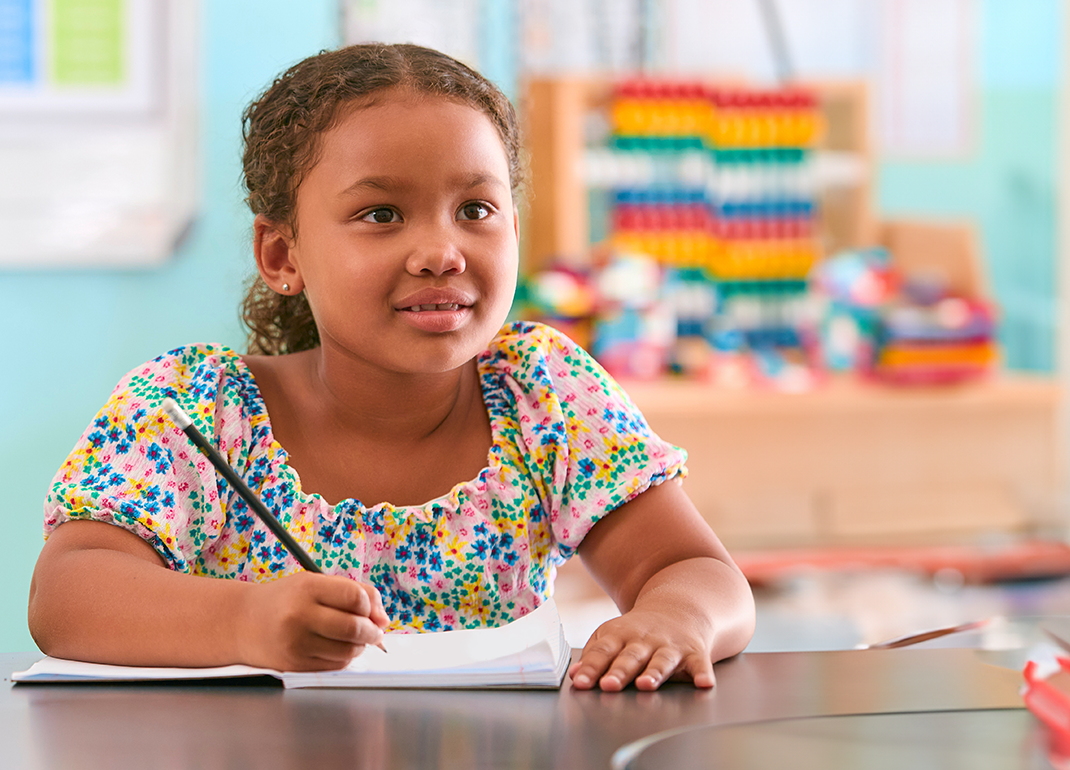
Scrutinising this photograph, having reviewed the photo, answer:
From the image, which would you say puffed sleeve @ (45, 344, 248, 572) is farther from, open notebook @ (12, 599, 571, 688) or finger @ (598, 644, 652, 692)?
finger @ (598, 644, 652, 692)

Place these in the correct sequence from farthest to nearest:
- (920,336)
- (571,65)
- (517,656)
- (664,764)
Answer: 1. (571,65)
2. (920,336)
3. (517,656)
4. (664,764)

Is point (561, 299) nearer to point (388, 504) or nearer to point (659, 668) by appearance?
point (388, 504)

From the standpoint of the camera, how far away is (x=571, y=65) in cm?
263

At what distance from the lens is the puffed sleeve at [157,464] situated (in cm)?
65

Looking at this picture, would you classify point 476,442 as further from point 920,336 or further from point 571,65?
point 571,65

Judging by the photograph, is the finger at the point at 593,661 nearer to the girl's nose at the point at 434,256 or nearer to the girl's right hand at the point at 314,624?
the girl's right hand at the point at 314,624

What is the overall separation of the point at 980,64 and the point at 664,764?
2.98 m

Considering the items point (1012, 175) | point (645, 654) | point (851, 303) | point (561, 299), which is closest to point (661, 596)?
point (645, 654)

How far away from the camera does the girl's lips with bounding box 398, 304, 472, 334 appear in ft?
2.26

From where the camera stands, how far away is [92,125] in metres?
1.70

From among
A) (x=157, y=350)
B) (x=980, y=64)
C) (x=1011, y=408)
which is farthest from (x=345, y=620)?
(x=980, y=64)

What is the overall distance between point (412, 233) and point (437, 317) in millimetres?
52

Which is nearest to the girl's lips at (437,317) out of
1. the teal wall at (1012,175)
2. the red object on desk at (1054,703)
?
the red object on desk at (1054,703)

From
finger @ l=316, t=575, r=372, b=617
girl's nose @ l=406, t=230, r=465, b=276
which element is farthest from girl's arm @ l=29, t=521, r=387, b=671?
girl's nose @ l=406, t=230, r=465, b=276
